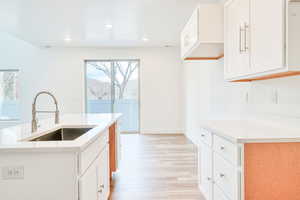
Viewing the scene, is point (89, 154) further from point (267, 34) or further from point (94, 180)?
point (267, 34)

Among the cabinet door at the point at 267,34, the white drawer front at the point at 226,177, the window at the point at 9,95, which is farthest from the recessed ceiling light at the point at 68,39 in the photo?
the white drawer front at the point at 226,177

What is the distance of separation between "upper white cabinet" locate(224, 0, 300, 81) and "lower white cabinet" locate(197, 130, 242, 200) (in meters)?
0.61

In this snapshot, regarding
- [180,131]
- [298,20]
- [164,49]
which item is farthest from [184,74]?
[298,20]

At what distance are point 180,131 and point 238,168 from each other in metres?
5.26

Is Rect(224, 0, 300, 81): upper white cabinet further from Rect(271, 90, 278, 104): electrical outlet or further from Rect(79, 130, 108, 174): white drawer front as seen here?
Rect(79, 130, 108, 174): white drawer front

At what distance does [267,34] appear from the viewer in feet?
5.13

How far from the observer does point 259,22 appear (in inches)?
66.0

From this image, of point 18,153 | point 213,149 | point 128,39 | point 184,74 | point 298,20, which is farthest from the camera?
point 184,74

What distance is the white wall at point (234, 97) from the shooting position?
5.95 feet

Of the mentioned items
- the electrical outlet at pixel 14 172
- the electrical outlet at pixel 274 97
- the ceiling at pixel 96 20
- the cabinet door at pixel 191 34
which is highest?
the ceiling at pixel 96 20

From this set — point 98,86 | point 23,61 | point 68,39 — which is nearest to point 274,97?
point 68,39

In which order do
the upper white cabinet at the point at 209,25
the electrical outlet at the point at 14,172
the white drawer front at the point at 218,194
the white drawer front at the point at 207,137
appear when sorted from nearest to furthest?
the electrical outlet at the point at 14,172
the white drawer front at the point at 218,194
the white drawer front at the point at 207,137
the upper white cabinet at the point at 209,25

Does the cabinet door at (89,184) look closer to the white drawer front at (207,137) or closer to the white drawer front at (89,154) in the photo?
the white drawer front at (89,154)

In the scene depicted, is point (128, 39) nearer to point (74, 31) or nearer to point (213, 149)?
point (74, 31)
